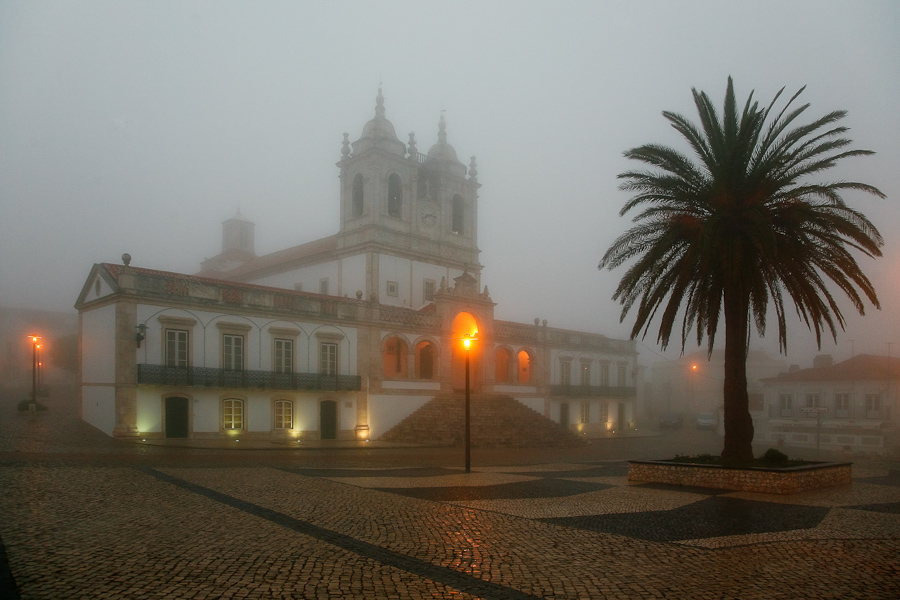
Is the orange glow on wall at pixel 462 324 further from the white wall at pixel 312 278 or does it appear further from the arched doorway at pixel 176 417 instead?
the arched doorway at pixel 176 417

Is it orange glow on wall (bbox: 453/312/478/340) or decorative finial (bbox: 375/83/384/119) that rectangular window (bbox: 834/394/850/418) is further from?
decorative finial (bbox: 375/83/384/119)

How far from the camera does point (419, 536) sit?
1047cm

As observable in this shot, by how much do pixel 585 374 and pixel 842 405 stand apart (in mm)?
16560

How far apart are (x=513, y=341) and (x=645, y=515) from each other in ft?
109

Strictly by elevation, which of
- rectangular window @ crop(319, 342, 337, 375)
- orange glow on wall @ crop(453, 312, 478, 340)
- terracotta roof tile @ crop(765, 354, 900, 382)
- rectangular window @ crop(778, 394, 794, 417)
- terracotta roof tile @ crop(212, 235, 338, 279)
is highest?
terracotta roof tile @ crop(212, 235, 338, 279)

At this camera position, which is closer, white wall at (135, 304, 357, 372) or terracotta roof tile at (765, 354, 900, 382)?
white wall at (135, 304, 357, 372)

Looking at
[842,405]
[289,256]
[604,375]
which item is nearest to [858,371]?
[842,405]

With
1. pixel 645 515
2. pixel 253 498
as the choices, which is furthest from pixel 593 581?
pixel 253 498

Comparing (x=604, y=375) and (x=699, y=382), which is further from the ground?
(x=604, y=375)

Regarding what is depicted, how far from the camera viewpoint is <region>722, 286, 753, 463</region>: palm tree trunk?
1830 cm

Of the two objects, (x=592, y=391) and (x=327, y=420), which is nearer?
(x=327, y=420)

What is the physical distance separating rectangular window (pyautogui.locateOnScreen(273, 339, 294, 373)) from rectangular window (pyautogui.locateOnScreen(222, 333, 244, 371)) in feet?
5.95

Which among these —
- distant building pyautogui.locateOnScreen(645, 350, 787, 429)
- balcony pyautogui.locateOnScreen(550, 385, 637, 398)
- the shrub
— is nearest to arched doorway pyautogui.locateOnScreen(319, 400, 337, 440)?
balcony pyautogui.locateOnScreen(550, 385, 637, 398)

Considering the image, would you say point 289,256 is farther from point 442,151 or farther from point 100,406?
point 100,406
